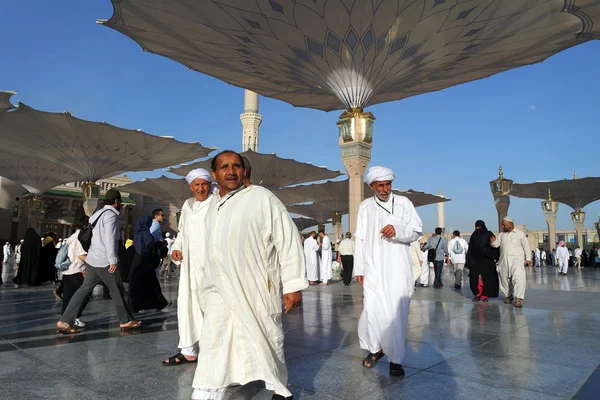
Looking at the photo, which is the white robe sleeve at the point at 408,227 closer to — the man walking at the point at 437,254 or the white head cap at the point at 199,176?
the white head cap at the point at 199,176

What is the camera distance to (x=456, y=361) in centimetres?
317

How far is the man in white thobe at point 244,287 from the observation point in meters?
2.10

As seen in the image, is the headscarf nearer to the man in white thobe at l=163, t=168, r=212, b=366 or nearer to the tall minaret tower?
the man in white thobe at l=163, t=168, r=212, b=366

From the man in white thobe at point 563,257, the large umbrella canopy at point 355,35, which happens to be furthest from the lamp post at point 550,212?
the large umbrella canopy at point 355,35

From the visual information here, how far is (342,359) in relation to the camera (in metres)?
3.23

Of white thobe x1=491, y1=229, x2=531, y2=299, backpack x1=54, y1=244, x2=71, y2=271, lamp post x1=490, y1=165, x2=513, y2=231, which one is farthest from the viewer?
lamp post x1=490, y1=165, x2=513, y2=231

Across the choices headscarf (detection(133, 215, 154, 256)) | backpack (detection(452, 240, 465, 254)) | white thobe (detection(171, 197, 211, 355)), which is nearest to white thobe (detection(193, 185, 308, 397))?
white thobe (detection(171, 197, 211, 355))

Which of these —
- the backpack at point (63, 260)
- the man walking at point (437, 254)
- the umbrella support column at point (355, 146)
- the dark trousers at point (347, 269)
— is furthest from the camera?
the umbrella support column at point (355, 146)

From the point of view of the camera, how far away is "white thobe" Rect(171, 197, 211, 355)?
3154mm

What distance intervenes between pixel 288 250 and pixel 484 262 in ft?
21.0

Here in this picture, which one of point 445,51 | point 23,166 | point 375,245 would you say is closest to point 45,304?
point 375,245

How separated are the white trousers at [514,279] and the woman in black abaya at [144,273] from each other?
5.33 meters

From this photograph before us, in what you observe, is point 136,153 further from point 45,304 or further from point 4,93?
point 45,304

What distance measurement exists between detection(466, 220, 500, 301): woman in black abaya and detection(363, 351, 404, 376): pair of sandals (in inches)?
197
